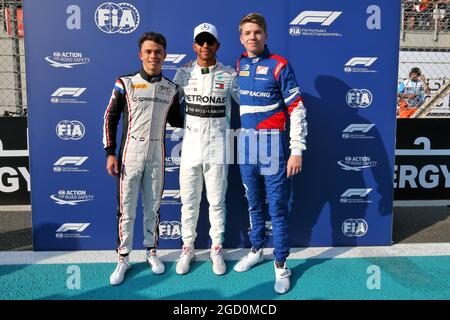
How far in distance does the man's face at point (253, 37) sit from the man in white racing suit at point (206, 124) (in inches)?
8.3

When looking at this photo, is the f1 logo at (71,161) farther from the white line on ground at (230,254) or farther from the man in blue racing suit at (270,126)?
the man in blue racing suit at (270,126)

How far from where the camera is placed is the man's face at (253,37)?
2574 millimetres

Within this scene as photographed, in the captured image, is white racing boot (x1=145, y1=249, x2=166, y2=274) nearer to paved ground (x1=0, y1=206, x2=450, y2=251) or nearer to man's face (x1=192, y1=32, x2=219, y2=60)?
paved ground (x1=0, y1=206, x2=450, y2=251)

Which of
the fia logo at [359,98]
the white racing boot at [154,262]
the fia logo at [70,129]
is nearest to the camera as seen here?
the white racing boot at [154,262]

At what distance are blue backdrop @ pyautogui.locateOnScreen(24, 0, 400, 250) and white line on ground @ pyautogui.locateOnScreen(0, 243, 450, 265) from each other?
0.08 metres

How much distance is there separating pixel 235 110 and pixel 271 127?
54 cm

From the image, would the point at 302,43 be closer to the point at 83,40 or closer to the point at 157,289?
the point at 83,40

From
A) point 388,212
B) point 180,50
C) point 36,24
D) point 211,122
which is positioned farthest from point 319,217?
point 36,24

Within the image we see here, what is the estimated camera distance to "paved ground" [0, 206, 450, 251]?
11.5 feet

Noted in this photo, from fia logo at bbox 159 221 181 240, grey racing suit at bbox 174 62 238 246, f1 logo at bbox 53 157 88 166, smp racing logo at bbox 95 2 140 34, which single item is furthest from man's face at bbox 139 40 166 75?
fia logo at bbox 159 221 181 240

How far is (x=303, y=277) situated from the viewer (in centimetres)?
287

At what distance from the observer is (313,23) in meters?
3.13
